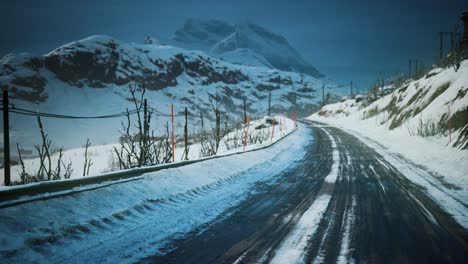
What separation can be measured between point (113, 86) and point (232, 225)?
108 metres

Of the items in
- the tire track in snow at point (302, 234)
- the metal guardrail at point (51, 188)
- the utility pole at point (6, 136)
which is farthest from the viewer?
the utility pole at point (6, 136)

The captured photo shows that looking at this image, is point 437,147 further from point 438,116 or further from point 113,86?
point 113,86

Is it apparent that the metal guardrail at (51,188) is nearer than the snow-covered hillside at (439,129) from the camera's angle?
Yes

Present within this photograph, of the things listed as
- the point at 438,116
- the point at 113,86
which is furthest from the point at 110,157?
the point at 113,86

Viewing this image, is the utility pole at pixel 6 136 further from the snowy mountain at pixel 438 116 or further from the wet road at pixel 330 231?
the snowy mountain at pixel 438 116

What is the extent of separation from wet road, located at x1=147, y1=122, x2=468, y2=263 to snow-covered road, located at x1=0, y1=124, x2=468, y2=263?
1 cm

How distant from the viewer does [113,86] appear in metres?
103

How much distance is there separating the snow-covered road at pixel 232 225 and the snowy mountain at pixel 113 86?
3657cm

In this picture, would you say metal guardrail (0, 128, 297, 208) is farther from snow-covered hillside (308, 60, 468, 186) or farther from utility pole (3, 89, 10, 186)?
snow-covered hillside (308, 60, 468, 186)

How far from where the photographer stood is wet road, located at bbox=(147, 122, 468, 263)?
334cm

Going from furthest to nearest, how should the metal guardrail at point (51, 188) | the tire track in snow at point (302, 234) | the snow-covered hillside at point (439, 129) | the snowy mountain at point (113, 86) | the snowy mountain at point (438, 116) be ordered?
1. the snowy mountain at point (113, 86)
2. the snowy mountain at point (438, 116)
3. the snow-covered hillside at point (439, 129)
4. the metal guardrail at point (51, 188)
5. the tire track in snow at point (302, 234)

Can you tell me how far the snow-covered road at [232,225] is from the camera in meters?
3.34

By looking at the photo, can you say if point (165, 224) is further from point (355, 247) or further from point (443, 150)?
point (443, 150)

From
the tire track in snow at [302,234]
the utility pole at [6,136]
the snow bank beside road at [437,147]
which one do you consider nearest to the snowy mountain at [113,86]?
the snow bank beside road at [437,147]
